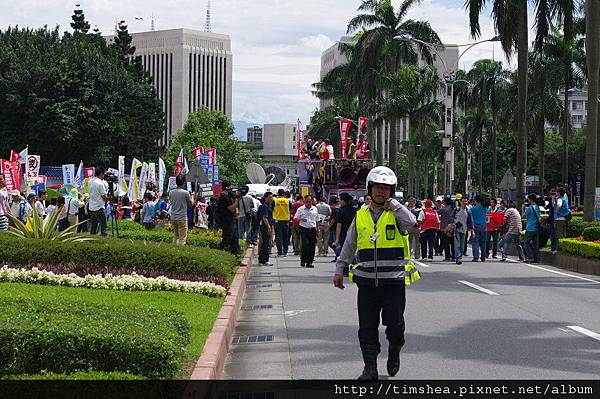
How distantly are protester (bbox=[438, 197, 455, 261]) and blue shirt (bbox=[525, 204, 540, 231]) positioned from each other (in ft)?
6.37

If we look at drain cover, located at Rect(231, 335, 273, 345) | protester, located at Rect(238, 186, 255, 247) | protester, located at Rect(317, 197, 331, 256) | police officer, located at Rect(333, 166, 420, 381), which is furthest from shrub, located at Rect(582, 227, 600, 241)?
police officer, located at Rect(333, 166, 420, 381)

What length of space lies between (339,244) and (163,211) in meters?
10.4

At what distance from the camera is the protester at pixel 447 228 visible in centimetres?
2622

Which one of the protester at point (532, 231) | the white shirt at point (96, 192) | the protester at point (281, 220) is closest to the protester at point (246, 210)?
the protester at point (281, 220)

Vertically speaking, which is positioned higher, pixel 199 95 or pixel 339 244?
pixel 199 95

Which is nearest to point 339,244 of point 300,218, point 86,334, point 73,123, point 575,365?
point 300,218

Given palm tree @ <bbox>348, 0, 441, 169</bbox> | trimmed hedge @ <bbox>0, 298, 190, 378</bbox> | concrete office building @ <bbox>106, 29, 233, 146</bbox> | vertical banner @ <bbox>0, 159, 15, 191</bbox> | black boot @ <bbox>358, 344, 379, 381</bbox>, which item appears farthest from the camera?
concrete office building @ <bbox>106, 29, 233, 146</bbox>

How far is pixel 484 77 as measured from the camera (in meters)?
69.4

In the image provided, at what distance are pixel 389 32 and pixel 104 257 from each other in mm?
43795

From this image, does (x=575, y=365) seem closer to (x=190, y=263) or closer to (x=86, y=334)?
(x=86, y=334)

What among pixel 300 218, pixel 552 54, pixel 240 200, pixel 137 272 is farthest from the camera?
pixel 552 54

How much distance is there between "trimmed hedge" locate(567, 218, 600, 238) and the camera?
26406 millimetres

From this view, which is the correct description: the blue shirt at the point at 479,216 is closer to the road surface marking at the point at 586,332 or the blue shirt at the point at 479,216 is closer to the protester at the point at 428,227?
the protester at the point at 428,227

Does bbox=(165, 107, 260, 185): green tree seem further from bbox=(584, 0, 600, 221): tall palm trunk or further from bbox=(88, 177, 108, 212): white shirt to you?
bbox=(88, 177, 108, 212): white shirt
